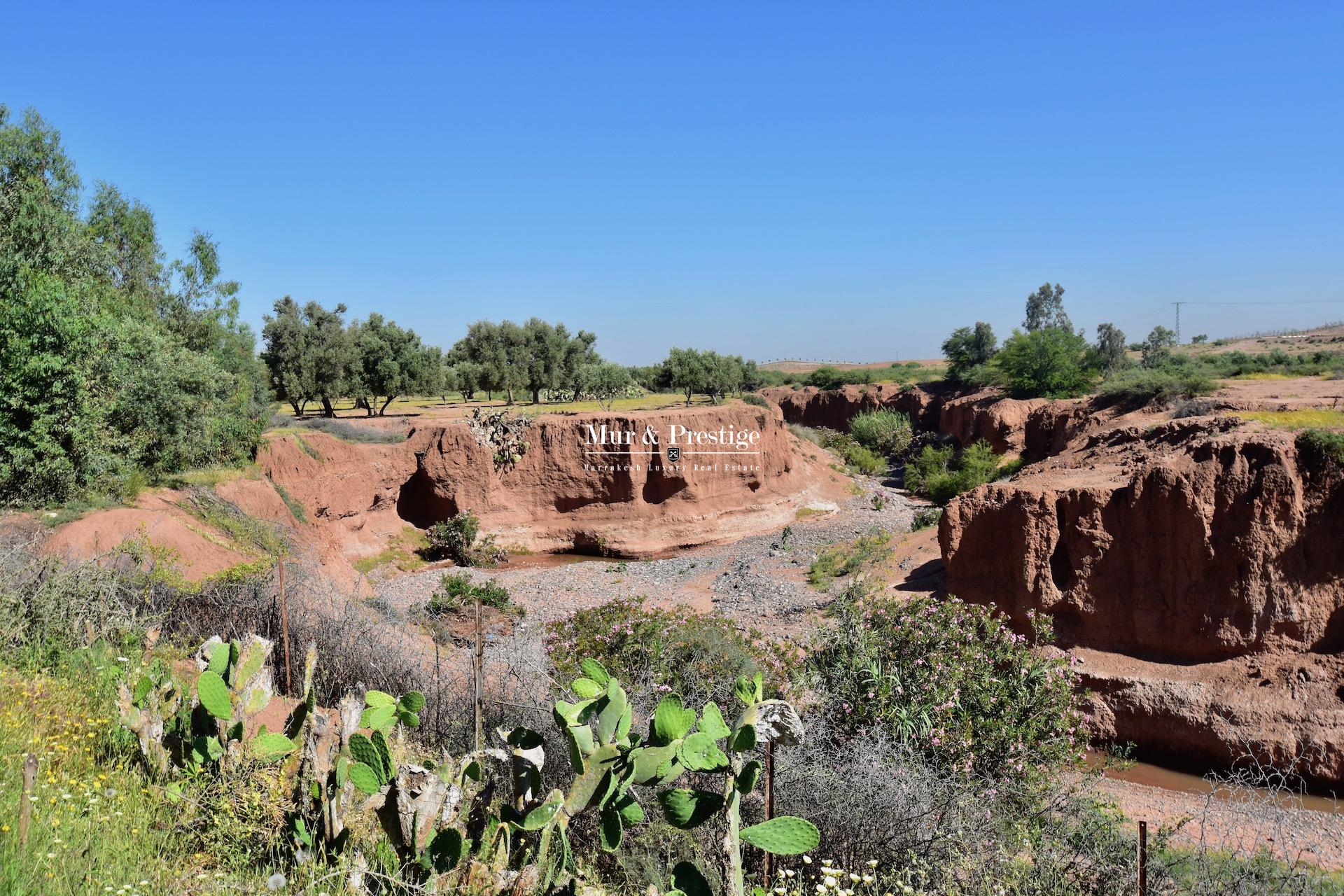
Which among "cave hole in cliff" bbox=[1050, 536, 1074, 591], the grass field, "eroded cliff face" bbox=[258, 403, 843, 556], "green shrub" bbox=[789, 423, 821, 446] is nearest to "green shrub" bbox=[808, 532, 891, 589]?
"eroded cliff face" bbox=[258, 403, 843, 556]

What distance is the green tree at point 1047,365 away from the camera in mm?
34375

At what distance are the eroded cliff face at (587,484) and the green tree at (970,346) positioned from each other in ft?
102

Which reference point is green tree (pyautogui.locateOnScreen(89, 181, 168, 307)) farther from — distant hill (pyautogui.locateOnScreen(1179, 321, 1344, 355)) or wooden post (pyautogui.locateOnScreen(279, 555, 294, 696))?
distant hill (pyautogui.locateOnScreen(1179, 321, 1344, 355))

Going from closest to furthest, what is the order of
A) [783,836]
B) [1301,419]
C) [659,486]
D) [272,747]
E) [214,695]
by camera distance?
[783,836] → [272,747] → [214,695] → [1301,419] → [659,486]

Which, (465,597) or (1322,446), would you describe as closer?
(1322,446)

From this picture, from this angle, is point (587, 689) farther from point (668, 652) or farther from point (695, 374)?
point (695, 374)

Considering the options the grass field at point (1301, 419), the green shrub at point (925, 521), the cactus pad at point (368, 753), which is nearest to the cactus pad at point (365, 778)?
the cactus pad at point (368, 753)

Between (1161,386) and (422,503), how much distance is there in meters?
21.0

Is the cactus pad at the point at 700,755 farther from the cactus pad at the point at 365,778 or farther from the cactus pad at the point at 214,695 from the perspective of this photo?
the cactus pad at the point at 214,695

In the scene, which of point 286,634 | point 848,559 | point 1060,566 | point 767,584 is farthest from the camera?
point 848,559

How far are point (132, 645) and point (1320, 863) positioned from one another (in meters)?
10.5

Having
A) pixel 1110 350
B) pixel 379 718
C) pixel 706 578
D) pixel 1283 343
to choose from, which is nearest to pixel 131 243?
pixel 706 578

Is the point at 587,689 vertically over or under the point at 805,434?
over

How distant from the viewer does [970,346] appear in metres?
55.3
